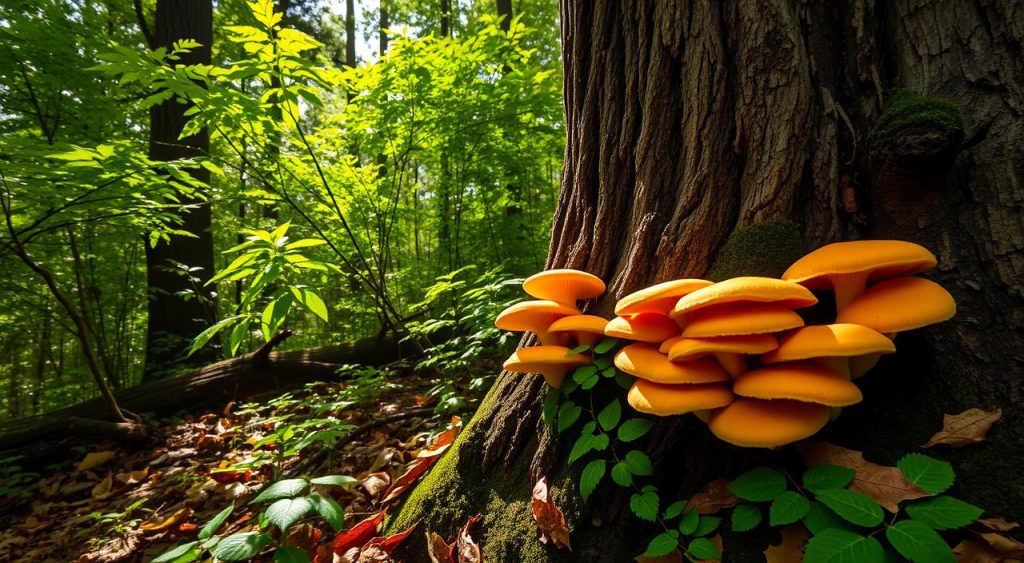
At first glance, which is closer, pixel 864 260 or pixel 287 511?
pixel 864 260

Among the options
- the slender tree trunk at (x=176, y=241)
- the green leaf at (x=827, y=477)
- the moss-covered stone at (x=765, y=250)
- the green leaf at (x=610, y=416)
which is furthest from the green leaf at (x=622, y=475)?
the slender tree trunk at (x=176, y=241)

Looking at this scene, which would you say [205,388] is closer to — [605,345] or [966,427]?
[605,345]

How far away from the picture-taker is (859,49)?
58.6 inches

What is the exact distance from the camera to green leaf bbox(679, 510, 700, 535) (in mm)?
1152

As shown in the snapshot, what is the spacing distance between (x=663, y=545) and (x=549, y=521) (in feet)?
1.47

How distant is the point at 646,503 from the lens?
123 centimetres

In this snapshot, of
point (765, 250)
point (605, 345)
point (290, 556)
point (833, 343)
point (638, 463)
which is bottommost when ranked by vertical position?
point (290, 556)

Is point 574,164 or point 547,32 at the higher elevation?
point 547,32

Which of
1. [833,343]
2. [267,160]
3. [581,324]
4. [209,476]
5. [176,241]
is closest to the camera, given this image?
[833,343]

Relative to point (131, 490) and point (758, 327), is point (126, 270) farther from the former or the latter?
point (758, 327)

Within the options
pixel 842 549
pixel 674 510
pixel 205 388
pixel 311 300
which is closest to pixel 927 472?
pixel 842 549

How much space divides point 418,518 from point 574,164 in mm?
1853

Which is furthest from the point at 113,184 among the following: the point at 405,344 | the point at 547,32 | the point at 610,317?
the point at 547,32

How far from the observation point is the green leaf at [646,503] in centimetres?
119
